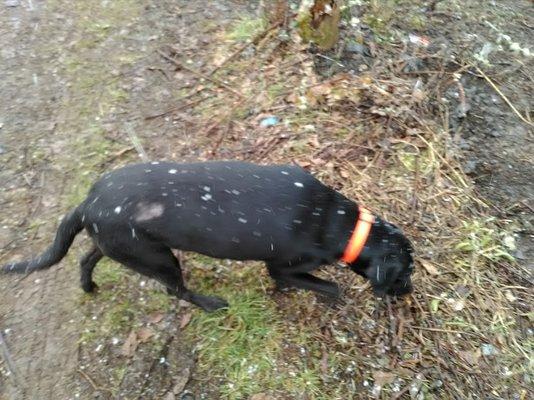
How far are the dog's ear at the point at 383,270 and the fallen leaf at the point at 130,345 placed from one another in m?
1.46

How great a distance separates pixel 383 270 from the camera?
2.71 metres

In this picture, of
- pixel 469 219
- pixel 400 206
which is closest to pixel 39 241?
pixel 400 206

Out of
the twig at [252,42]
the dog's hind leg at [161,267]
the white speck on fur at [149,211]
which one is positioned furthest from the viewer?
the twig at [252,42]

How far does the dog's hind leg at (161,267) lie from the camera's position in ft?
8.73

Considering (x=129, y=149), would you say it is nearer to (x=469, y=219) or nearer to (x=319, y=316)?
(x=319, y=316)

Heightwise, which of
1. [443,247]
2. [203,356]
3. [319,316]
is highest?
[443,247]

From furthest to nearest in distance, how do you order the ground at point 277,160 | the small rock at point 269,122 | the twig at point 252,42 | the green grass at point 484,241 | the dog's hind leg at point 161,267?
the twig at point 252,42, the small rock at point 269,122, the green grass at point 484,241, the ground at point 277,160, the dog's hind leg at point 161,267

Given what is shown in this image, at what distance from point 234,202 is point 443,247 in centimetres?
160

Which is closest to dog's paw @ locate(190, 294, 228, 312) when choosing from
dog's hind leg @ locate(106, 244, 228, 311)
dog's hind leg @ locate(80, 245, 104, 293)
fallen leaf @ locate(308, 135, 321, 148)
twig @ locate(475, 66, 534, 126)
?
dog's hind leg @ locate(106, 244, 228, 311)

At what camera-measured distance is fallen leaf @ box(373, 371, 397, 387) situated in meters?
2.85

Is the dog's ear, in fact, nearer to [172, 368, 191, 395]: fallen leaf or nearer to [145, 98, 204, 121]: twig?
[172, 368, 191, 395]: fallen leaf

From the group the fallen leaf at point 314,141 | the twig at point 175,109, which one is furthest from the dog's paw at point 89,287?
the fallen leaf at point 314,141

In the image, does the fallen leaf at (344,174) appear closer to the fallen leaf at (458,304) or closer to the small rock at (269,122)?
the small rock at (269,122)

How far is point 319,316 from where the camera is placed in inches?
123
